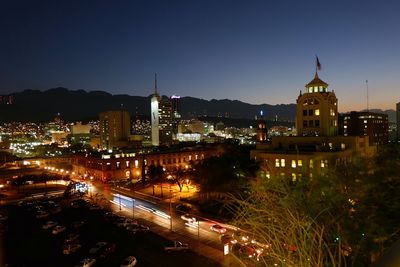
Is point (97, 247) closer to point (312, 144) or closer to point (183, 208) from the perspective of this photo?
point (183, 208)

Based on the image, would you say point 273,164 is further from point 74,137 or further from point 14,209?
point 74,137

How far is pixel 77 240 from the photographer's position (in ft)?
89.5

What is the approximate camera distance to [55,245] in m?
26.9

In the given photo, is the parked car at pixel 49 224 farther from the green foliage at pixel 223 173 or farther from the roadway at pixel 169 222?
the green foliage at pixel 223 173

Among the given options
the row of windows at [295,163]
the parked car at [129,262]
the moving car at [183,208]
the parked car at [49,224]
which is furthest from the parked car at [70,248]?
the row of windows at [295,163]

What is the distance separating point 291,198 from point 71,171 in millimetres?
61051

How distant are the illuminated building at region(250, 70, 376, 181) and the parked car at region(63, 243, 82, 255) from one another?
692 inches

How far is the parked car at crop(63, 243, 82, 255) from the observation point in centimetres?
2505

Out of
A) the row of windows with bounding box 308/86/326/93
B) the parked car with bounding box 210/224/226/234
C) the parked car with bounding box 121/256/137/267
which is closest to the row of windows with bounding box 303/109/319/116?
the row of windows with bounding box 308/86/326/93

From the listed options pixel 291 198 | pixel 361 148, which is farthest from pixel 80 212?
pixel 361 148

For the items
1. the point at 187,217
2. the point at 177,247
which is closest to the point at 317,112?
the point at 187,217

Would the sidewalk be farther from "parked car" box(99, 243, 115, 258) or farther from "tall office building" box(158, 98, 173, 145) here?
"tall office building" box(158, 98, 173, 145)

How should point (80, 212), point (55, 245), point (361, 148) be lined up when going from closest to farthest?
point (55, 245)
point (80, 212)
point (361, 148)

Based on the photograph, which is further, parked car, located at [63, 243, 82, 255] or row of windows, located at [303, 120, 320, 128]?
row of windows, located at [303, 120, 320, 128]
